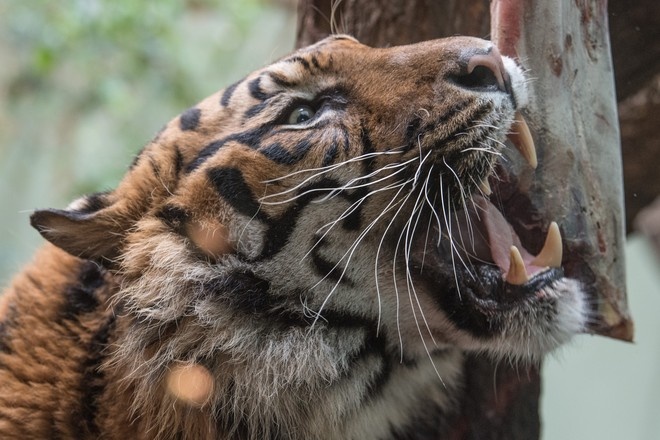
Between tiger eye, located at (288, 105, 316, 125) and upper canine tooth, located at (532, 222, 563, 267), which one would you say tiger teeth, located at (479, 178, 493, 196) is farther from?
tiger eye, located at (288, 105, 316, 125)

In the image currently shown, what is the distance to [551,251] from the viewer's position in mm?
1766

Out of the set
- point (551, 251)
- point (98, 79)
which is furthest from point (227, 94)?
point (98, 79)

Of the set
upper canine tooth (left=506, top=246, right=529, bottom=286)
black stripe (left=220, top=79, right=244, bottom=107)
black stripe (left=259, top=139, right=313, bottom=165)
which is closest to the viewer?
upper canine tooth (left=506, top=246, right=529, bottom=286)

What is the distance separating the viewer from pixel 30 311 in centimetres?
205

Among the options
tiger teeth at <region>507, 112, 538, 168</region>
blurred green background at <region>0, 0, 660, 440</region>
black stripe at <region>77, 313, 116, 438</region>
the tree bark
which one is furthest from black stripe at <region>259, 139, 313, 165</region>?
blurred green background at <region>0, 0, 660, 440</region>

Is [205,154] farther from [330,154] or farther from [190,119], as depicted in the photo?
[330,154]

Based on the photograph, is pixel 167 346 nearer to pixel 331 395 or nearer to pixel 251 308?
pixel 251 308

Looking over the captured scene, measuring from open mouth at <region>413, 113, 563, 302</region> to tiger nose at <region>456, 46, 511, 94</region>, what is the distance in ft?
0.37

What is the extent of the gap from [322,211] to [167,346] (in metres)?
0.53

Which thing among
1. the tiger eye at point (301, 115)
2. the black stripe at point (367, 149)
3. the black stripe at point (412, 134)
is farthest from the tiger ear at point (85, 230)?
the black stripe at point (412, 134)

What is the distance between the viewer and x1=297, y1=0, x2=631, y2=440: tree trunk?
182 centimetres

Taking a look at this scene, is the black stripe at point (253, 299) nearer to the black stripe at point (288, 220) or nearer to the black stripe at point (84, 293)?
the black stripe at point (288, 220)

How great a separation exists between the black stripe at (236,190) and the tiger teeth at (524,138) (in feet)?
2.20

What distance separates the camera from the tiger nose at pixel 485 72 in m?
1.71
